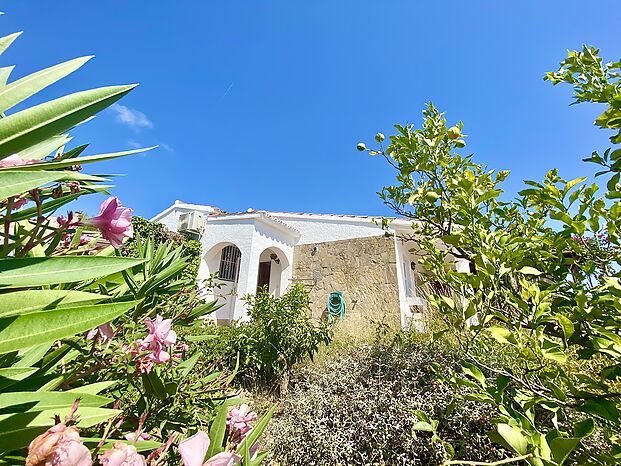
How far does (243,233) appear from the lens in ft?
35.5

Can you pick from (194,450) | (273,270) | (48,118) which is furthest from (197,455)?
(273,270)

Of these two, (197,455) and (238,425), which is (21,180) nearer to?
(197,455)

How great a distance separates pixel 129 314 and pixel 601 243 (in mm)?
2496

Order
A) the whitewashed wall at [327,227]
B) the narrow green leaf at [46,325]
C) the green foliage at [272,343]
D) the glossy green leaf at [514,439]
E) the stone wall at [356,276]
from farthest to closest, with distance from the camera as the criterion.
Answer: the whitewashed wall at [327,227]
the stone wall at [356,276]
the green foliage at [272,343]
the glossy green leaf at [514,439]
the narrow green leaf at [46,325]

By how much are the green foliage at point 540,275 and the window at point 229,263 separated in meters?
10.9

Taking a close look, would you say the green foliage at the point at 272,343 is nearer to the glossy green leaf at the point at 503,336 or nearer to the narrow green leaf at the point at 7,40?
the glossy green leaf at the point at 503,336

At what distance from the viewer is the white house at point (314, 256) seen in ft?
32.3

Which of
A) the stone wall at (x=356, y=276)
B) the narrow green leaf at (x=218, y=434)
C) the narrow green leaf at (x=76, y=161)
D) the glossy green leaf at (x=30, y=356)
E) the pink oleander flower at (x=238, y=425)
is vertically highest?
the stone wall at (x=356, y=276)

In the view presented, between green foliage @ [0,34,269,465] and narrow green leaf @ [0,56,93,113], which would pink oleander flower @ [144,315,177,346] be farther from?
narrow green leaf @ [0,56,93,113]

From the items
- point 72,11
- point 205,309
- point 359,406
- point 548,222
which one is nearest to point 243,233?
point 72,11

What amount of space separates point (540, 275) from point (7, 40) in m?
2.48

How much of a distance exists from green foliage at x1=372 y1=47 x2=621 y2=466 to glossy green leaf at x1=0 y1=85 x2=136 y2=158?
1.36 meters

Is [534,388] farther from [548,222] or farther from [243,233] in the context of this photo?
[243,233]

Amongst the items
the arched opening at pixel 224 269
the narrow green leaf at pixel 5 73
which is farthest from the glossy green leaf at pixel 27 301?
the arched opening at pixel 224 269
